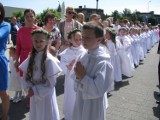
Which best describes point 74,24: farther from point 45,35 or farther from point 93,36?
point 93,36

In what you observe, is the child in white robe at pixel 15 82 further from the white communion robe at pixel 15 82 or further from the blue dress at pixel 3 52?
the blue dress at pixel 3 52

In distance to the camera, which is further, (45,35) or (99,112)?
(45,35)

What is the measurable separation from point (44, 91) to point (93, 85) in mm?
1038

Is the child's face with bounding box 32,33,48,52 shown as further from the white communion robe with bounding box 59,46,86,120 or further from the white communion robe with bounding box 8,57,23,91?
the white communion robe with bounding box 8,57,23,91

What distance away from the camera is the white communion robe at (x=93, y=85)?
313 cm

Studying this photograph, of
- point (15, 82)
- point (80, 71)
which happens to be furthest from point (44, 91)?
point (15, 82)

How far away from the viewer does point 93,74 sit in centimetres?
323

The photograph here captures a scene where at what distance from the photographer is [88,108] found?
338 cm

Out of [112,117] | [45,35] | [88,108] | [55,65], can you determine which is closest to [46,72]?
[55,65]

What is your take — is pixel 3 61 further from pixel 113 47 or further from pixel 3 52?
pixel 113 47

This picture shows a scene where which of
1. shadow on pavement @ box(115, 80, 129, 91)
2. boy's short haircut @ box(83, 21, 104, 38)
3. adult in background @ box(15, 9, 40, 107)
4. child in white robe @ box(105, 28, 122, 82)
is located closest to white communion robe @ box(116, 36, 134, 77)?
shadow on pavement @ box(115, 80, 129, 91)

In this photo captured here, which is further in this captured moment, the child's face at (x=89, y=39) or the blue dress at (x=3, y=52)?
the blue dress at (x=3, y=52)

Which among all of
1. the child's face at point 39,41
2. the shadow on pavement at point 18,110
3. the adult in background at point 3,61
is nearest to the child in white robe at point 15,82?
the shadow on pavement at point 18,110

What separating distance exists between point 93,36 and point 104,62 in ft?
1.08
